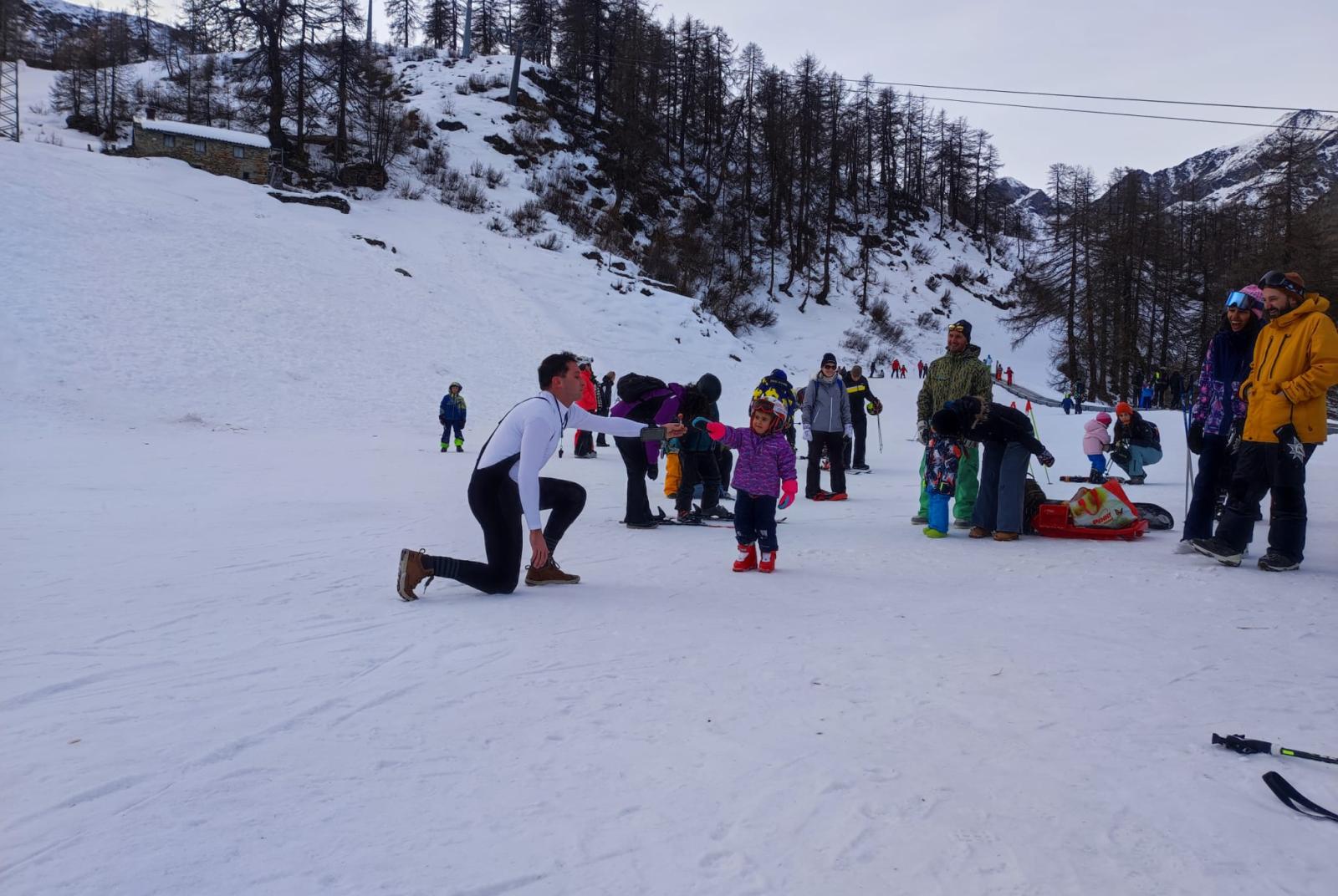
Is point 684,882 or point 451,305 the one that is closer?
point 684,882

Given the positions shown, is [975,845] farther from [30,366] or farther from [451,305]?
[451,305]

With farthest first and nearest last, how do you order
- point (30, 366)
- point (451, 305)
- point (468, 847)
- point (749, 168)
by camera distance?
point (749, 168) → point (451, 305) → point (30, 366) → point (468, 847)

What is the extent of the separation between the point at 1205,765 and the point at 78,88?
6117cm

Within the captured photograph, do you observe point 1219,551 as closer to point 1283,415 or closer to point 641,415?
point 1283,415

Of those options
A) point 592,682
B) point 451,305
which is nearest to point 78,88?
point 451,305

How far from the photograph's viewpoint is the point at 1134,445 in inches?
497

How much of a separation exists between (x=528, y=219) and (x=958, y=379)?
109 ft

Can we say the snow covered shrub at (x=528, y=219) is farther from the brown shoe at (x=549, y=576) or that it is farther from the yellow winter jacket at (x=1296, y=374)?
the yellow winter jacket at (x=1296, y=374)

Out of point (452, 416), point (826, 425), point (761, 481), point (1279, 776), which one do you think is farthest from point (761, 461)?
point (452, 416)

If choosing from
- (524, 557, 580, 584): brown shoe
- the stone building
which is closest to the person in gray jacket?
(524, 557, 580, 584): brown shoe

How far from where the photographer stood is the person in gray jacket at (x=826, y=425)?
1070cm

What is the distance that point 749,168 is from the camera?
5322 centimetres

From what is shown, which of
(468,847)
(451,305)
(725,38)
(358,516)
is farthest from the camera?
(725,38)

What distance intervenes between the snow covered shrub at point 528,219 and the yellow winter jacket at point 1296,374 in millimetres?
33882
